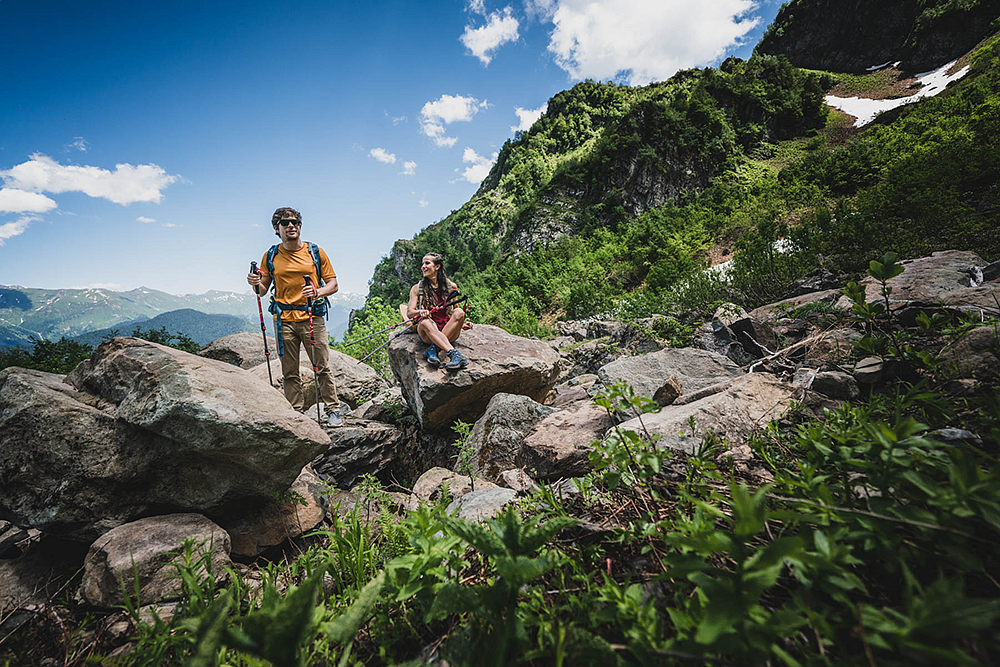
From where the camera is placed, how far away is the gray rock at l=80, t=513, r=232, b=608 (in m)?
1.83

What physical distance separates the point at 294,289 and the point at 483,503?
4082mm

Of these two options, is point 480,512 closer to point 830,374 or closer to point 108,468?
point 830,374

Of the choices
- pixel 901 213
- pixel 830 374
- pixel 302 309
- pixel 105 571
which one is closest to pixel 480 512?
pixel 105 571

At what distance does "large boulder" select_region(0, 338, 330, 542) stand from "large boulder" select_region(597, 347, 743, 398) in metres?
3.08

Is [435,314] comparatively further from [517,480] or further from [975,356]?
[975,356]

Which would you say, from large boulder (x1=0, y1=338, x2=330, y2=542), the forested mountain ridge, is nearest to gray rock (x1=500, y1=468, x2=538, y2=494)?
large boulder (x1=0, y1=338, x2=330, y2=542)

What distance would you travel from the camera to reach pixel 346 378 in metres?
6.73

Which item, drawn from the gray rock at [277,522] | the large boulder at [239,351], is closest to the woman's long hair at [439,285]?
the gray rock at [277,522]

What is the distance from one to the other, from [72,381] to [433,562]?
3636mm

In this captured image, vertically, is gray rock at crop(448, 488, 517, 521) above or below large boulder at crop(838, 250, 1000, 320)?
below

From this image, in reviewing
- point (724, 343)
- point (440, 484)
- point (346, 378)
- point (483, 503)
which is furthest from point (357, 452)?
point (724, 343)

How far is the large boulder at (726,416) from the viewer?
6.66 feet

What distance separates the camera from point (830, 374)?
220 cm

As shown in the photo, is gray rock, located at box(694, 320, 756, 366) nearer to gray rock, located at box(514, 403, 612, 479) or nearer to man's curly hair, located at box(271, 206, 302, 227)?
gray rock, located at box(514, 403, 612, 479)
